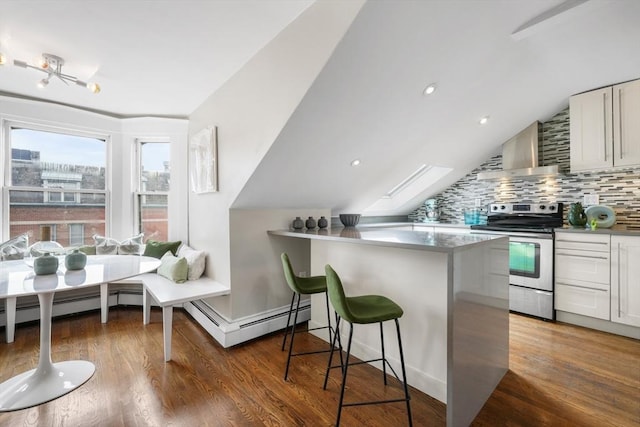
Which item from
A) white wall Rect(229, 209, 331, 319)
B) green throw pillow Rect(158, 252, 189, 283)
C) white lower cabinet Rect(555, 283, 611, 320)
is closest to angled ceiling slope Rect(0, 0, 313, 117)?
white wall Rect(229, 209, 331, 319)

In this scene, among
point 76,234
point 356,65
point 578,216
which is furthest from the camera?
point 76,234

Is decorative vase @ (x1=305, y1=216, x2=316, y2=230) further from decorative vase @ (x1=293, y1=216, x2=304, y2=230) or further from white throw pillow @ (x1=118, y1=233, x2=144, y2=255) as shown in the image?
white throw pillow @ (x1=118, y1=233, x2=144, y2=255)

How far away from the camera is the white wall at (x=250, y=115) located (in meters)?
1.81

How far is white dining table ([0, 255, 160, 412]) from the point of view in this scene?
168cm

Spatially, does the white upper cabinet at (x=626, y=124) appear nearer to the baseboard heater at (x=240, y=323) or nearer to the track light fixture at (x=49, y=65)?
the baseboard heater at (x=240, y=323)

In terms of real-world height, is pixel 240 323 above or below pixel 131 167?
below

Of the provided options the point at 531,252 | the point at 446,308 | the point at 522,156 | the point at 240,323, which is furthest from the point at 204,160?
the point at 522,156

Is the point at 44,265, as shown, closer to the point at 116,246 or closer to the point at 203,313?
the point at 203,313

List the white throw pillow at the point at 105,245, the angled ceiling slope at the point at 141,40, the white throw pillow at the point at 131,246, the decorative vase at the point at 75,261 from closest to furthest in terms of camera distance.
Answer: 1. the angled ceiling slope at the point at 141,40
2. the decorative vase at the point at 75,261
3. the white throw pillow at the point at 105,245
4. the white throw pillow at the point at 131,246

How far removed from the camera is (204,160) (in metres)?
3.19

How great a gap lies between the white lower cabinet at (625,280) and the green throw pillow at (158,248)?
15.8 feet

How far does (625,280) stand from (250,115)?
3829mm

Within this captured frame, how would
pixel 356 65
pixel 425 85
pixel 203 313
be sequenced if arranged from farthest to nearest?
pixel 203 313
pixel 425 85
pixel 356 65

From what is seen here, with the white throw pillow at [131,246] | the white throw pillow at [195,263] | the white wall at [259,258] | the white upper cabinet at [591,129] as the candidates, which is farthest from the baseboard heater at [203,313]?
the white upper cabinet at [591,129]
